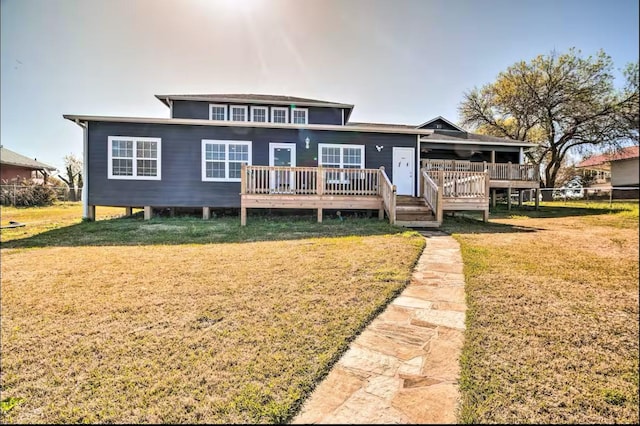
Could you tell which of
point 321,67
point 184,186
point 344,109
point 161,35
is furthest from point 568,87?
point 161,35

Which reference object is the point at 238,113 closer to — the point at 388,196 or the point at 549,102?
the point at 388,196

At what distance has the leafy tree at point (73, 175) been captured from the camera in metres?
10.8

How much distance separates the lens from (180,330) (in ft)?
8.92

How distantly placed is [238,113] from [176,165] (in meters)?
4.61

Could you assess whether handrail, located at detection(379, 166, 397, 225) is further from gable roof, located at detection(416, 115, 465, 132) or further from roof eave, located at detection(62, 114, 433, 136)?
gable roof, located at detection(416, 115, 465, 132)

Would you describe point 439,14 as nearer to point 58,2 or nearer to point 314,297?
point 314,297

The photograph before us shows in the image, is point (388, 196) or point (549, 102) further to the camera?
point (549, 102)

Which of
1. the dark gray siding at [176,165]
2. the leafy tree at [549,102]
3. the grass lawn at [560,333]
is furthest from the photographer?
the leafy tree at [549,102]

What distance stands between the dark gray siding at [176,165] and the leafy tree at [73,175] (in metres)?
1.10

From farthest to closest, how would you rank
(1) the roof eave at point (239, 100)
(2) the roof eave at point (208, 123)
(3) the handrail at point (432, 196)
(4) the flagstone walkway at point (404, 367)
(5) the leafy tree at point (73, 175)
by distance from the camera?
(1) the roof eave at point (239, 100) → (5) the leafy tree at point (73, 175) → (2) the roof eave at point (208, 123) → (3) the handrail at point (432, 196) → (4) the flagstone walkway at point (404, 367)

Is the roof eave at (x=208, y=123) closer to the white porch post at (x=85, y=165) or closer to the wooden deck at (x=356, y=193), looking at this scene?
the white porch post at (x=85, y=165)

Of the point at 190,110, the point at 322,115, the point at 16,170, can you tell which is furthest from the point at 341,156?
the point at 16,170

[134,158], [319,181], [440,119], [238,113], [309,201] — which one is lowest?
[309,201]

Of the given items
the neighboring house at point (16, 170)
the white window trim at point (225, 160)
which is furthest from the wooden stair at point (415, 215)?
the neighboring house at point (16, 170)
